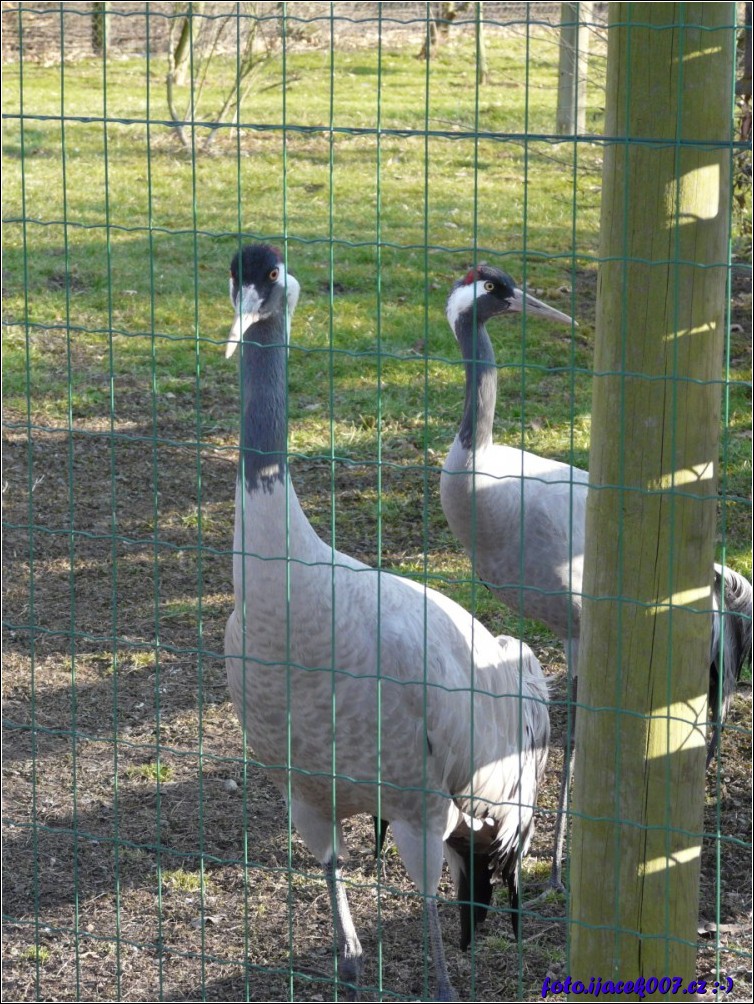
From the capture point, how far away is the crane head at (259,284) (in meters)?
3.30

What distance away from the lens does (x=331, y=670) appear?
3.08m

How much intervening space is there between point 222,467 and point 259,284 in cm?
357

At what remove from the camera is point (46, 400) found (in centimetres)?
745

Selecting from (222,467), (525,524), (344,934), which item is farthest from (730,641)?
(222,467)

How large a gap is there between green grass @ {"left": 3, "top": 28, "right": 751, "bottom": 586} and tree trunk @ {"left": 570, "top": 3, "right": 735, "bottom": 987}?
0.36 m

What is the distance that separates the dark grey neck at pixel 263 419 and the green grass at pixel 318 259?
1.43 feet

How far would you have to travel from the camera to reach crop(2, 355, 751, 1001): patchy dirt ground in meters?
3.50

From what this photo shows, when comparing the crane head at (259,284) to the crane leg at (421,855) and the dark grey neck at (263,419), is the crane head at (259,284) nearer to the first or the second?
the dark grey neck at (263,419)

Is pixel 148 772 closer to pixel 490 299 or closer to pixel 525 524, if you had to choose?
pixel 525 524

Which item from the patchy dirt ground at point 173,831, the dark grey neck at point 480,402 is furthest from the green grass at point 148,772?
the dark grey neck at point 480,402

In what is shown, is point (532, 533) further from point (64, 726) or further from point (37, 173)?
point (37, 173)

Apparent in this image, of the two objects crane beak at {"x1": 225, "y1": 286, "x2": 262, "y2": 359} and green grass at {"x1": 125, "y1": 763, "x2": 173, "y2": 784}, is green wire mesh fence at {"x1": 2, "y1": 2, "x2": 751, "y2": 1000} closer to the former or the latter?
green grass at {"x1": 125, "y1": 763, "x2": 173, "y2": 784}

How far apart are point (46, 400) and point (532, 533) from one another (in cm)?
395

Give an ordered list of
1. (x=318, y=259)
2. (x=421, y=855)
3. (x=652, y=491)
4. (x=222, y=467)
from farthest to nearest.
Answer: (x=318, y=259) → (x=222, y=467) → (x=421, y=855) → (x=652, y=491)
